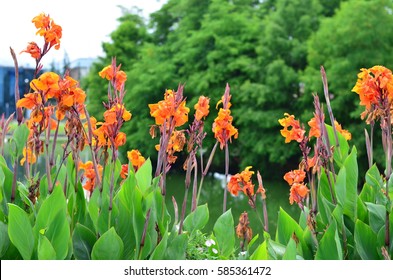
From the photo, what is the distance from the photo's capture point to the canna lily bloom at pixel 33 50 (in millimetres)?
2389

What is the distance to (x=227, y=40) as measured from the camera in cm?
2177

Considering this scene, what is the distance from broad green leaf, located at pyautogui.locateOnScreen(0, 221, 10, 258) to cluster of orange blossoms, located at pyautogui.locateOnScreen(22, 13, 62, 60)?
645mm

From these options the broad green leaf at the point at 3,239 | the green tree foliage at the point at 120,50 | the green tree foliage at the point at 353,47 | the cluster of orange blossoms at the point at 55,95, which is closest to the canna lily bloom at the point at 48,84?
the cluster of orange blossoms at the point at 55,95

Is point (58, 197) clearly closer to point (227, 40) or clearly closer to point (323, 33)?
point (323, 33)

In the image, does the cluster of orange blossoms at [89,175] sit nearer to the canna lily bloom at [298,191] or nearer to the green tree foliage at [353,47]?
the canna lily bloom at [298,191]

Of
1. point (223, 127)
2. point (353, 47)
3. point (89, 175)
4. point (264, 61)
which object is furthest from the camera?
point (264, 61)

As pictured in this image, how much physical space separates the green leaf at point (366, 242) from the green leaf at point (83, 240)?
3.18 ft

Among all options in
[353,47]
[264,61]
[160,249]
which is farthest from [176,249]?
[264,61]

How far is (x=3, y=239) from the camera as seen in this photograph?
2.30 meters

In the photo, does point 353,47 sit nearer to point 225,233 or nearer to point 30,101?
point 225,233

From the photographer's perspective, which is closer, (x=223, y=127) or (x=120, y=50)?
(x=223, y=127)

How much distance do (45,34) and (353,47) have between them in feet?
53.6

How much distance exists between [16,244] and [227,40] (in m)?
20.0

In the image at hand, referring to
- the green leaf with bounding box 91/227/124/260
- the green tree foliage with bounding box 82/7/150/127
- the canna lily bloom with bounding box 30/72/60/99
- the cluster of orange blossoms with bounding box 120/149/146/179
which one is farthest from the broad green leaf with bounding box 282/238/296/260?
the green tree foliage with bounding box 82/7/150/127
